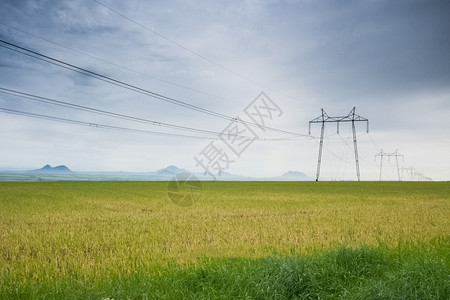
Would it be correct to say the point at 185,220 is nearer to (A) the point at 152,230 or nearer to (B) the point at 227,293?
(A) the point at 152,230

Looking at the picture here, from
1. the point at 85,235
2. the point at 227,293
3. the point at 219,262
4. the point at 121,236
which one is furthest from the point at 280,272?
the point at 85,235

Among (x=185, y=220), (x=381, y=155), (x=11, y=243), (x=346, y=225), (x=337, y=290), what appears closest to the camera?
(x=337, y=290)

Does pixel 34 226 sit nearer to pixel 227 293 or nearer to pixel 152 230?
pixel 152 230

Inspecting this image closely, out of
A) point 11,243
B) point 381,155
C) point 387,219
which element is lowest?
point 11,243

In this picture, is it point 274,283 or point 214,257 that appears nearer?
point 274,283

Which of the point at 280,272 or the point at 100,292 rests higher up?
the point at 280,272

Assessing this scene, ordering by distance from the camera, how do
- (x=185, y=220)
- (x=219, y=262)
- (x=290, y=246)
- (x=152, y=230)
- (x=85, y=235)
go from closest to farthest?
(x=219, y=262)
(x=290, y=246)
(x=85, y=235)
(x=152, y=230)
(x=185, y=220)

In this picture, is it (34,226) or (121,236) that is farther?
(34,226)

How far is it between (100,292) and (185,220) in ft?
34.4

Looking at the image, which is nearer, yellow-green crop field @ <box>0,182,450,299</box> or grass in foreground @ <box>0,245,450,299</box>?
grass in foreground @ <box>0,245,450,299</box>

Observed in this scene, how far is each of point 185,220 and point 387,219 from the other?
1079cm

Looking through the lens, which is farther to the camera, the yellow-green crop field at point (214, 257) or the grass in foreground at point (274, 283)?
the yellow-green crop field at point (214, 257)

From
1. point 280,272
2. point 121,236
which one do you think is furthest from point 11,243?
point 280,272

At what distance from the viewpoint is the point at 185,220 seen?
16.8m
